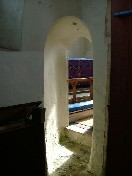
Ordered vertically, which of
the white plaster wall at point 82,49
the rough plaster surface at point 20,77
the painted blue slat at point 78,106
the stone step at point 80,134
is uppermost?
the white plaster wall at point 82,49

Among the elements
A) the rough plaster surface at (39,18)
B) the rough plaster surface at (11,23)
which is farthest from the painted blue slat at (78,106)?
the rough plaster surface at (11,23)

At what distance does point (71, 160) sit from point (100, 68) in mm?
2106

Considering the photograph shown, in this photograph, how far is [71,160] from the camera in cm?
438

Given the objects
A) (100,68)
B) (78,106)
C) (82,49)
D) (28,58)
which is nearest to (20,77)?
(28,58)

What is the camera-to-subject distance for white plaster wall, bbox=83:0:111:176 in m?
3.39

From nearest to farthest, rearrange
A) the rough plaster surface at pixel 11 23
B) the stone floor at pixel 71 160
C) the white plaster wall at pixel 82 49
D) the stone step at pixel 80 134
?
the rough plaster surface at pixel 11 23 < the stone floor at pixel 71 160 < the stone step at pixel 80 134 < the white plaster wall at pixel 82 49

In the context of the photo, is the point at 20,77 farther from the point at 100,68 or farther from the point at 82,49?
the point at 82,49

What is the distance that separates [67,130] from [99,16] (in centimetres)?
303

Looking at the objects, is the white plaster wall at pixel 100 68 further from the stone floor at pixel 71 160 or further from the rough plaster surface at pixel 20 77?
the rough plaster surface at pixel 20 77

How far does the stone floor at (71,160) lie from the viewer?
153 inches

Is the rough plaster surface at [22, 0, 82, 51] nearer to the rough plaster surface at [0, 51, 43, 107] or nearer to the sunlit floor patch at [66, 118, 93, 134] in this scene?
the rough plaster surface at [0, 51, 43, 107]

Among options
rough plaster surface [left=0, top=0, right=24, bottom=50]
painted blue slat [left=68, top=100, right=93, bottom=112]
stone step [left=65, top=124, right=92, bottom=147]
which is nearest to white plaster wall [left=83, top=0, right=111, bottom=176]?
stone step [left=65, top=124, right=92, bottom=147]

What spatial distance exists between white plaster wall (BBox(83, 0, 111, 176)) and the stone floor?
38 cm

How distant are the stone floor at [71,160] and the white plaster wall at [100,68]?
1.23 ft
